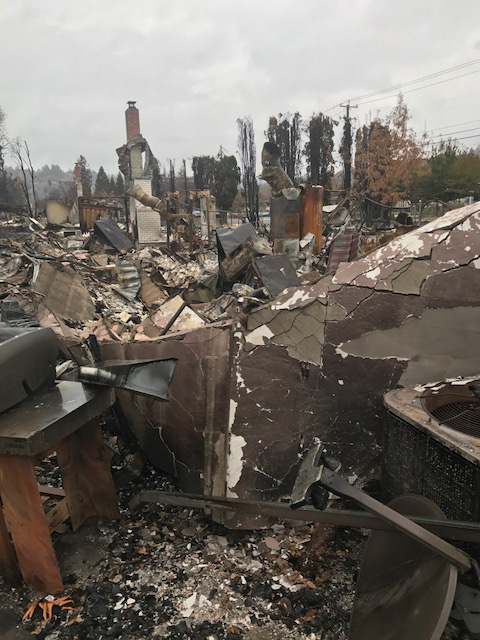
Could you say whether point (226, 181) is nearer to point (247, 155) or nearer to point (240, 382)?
point (247, 155)

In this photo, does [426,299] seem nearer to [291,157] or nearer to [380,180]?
[380,180]

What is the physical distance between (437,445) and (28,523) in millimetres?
2246

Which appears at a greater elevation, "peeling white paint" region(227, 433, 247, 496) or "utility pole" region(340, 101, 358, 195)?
"utility pole" region(340, 101, 358, 195)

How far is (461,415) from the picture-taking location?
7.80 feet

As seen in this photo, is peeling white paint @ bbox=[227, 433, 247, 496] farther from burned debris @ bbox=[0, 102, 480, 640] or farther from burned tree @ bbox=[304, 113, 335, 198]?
burned tree @ bbox=[304, 113, 335, 198]

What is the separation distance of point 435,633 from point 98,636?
1651mm

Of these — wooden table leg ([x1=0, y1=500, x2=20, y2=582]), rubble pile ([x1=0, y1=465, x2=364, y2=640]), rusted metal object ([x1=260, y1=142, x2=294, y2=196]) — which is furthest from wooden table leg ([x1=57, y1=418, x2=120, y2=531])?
rusted metal object ([x1=260, y1=142, x2=294, y2=196])

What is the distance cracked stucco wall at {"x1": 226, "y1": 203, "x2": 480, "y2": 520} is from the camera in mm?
2695

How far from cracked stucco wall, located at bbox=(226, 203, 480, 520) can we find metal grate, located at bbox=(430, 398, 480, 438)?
23cm

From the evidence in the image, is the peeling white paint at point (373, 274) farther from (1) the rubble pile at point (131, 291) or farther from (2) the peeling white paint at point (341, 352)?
(1) the rubble pile at point (131, 291)

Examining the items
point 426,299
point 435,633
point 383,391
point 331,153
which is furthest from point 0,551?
point 331,153

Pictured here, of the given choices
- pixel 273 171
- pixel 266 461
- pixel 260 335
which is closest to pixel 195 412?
pixel 266 461

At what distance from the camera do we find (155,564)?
2.56 meters

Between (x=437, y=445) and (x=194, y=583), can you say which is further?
(x=194, y=583)
